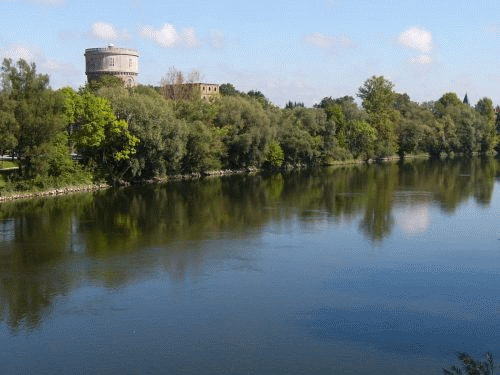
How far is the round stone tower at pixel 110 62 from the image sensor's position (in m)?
65.9

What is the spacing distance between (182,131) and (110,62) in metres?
27.6

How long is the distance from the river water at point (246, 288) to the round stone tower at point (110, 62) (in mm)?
37393

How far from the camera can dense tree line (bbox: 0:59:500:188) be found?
33.9 meters

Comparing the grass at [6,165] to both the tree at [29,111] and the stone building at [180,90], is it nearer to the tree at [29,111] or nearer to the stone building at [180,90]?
the tree at [29,111]

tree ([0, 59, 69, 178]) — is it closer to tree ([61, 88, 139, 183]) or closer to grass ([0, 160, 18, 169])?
tree ([61, 88, 139, 183])

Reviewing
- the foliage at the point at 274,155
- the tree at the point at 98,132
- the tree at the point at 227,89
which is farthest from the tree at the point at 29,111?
the tree at the point at 227,89

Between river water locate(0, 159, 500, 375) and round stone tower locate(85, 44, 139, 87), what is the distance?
3739 centimetres

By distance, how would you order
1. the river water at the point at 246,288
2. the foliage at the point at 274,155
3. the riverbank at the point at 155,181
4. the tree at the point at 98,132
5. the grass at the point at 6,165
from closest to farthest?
the river water at the point at 246,288 → the riverbank at the point at 155,181 → the tree at the point at 98,132 → the grass at the point at 6,165 → the foliage at the point at 274,155

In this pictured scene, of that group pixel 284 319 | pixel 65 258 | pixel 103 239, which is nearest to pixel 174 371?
pixel 284 319

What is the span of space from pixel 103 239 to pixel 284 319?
35.9 ft

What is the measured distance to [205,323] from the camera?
13602mm

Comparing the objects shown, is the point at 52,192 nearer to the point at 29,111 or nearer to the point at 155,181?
the point at 29,111

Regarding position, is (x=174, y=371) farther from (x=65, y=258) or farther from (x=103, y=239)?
(x=103, y=239)

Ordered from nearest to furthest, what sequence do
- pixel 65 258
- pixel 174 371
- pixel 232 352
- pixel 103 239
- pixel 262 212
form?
pixel 174 371
pixel 232 352
pixel 65 258
pixel 103 239
pixel 262 212
